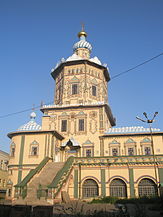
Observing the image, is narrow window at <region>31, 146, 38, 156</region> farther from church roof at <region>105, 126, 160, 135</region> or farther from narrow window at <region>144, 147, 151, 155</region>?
narrow window at <region>144, 147, 151, 155</region>

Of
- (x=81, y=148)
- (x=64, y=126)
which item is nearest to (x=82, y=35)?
(x=64, y=126)

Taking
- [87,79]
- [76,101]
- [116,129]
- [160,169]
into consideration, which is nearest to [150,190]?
[160,169]

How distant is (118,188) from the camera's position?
73.5 ft

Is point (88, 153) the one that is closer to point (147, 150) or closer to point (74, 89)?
point (147, 150)

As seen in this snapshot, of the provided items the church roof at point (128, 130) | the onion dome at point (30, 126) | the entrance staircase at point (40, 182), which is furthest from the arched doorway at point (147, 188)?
the onion dome at point (30, 126)

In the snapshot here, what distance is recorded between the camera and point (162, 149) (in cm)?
2597

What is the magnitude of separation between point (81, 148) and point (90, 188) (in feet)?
18.6

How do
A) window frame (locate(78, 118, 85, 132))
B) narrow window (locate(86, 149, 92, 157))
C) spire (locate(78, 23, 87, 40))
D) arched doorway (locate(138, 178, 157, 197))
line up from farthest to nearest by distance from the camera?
1. spire (locate(78, 23, 87, 40))
2. window frame (locate(78, 118, 85, 132))
3. narrow window (locate(86, 149, 92, 157))
4. arched doorway (locate(138, 178, 157, 197))

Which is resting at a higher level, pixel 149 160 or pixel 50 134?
pixel 50 134

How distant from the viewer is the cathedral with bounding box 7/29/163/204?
2178 cm

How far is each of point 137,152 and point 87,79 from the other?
1133 cm

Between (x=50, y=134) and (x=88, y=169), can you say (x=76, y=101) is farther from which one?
(x=88, y=169)

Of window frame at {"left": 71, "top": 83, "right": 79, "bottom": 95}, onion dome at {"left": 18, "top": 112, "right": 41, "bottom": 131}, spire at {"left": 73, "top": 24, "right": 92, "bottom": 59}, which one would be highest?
spire at {"left": 73, "top": 24, "right": 92, "bottom": 59}

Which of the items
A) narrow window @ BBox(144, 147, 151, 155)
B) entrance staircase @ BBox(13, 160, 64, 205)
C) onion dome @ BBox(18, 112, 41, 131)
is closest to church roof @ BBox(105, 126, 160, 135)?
narrow window @ BBox(144, 147, 151, 155)
